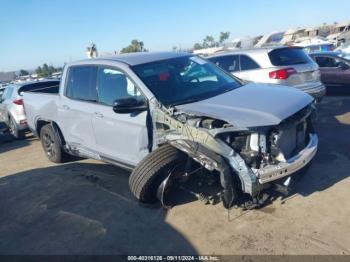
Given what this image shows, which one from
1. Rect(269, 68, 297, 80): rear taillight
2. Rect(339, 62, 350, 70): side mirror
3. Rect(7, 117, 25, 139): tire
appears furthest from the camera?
Rect(339, 62, 350, 70): side mirror

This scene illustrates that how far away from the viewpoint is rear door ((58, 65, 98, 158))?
527 cm

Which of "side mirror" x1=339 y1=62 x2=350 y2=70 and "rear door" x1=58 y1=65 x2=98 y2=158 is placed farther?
"side mirror" x1=339 y1=62 x2=350 y2=70

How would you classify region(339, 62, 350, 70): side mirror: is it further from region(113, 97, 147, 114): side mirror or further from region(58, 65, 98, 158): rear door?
region(113, 97, 147, 114): side mirror

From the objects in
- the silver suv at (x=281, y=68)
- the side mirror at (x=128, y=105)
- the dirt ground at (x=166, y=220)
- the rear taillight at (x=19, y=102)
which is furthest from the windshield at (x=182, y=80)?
the rear taillight at (x=19, y=102)

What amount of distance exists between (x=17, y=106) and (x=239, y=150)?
25.0 ft

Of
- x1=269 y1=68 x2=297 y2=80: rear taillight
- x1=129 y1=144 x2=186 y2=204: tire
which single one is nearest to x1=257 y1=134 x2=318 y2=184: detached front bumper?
x1=129 y1=144 x2=186 y2=204: tire

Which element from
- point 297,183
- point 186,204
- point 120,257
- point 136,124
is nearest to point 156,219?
point 186,204

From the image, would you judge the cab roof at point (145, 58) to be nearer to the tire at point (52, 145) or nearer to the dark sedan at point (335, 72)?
the tire at point (52, 145)

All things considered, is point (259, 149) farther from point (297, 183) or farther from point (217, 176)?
point (297, 183)

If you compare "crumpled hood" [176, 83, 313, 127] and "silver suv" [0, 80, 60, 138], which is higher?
"crumpled hood" [176, 83, 313, 127]

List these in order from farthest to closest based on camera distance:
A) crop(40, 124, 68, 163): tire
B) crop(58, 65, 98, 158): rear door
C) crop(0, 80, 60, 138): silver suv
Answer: crop(0, 80, 60, 138): silver suv
crop(40, 124, 68, 163): tire
crop(58, 65, 98, 158): rear door

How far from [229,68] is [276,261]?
19.5 ft

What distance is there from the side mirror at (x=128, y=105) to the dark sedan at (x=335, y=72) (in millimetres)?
8623

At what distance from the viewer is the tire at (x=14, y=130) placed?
31.7ft
